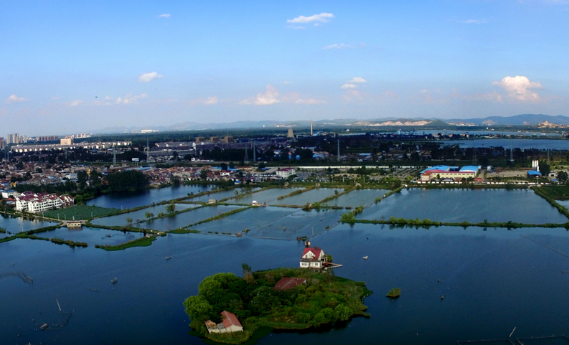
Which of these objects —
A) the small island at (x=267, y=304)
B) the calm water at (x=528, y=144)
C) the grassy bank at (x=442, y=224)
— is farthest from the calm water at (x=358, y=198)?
the calm water at (x=528, y=144)

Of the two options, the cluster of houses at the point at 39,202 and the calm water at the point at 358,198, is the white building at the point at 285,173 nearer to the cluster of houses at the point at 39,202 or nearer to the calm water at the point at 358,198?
the calm water at the point at 358,198

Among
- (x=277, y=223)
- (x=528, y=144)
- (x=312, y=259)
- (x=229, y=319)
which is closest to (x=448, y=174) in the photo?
(x=277, y=223)

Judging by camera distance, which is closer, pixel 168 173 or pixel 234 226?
pixel 234 226

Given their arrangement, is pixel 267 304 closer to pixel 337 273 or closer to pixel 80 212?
pixel 337 273

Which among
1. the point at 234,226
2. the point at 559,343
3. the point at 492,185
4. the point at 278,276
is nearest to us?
the point at 559,343

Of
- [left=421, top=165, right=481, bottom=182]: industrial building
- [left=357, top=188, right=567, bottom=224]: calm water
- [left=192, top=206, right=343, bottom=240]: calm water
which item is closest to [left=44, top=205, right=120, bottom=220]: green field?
[left=192, top=206, right=343, bottom=240]: calm water

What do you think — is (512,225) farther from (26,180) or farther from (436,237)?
(26,180)

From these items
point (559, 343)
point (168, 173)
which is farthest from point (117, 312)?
point (168, 173)
